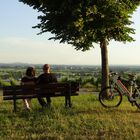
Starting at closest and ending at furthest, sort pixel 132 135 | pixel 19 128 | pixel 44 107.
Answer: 1. pixel 132 135
2. pixel 19 128
3. pixel 44 107

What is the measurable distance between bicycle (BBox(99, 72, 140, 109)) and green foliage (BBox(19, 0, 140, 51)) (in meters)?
3.52

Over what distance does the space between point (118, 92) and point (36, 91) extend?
2497 millimetres

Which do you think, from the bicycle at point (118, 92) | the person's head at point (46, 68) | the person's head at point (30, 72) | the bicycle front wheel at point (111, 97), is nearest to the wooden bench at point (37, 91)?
the person's head at point (46, 68)

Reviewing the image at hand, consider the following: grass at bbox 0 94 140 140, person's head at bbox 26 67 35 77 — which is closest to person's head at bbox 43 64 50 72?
person's head at bbox 26 67 35 77

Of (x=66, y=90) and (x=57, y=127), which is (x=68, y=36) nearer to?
(x=66, y=90)

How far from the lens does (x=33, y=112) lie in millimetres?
12602

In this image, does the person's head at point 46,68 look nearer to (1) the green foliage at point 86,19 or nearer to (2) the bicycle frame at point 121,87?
(2) the bicycle frame at point 121,87

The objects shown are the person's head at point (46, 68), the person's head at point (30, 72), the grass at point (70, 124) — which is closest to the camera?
the grass at point (70, 124)

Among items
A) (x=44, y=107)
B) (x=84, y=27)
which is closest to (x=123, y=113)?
(x=44, y=107)

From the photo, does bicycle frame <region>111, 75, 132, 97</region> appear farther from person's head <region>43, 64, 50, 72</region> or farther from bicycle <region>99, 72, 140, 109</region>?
person's head <region>43, 64, 50, 72</region>

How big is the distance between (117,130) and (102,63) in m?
9.55

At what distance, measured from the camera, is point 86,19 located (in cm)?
1717

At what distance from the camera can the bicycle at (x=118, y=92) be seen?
13.9 m

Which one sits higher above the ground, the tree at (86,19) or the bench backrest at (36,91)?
the tree at (86,19)
